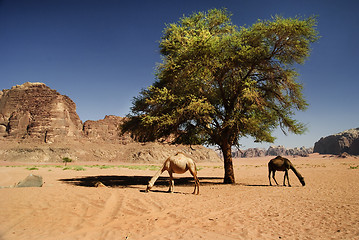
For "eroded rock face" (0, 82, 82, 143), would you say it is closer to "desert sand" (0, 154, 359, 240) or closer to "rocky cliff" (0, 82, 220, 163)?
"rocky cliff" (0, 82, 220, 163)

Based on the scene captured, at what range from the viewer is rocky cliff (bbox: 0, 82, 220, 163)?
340 ft

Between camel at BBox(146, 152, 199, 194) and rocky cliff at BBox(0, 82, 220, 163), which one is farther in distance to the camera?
rocky cliff at BBox(0, 82, 220, 163)

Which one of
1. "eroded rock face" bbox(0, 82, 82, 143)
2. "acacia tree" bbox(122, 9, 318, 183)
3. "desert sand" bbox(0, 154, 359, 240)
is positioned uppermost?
"eroded rock face" bbox(0, 82, 82, 143)

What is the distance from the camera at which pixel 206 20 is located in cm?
1814

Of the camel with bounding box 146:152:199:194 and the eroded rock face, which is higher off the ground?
the eroded rock face

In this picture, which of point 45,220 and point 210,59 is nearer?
point 45,220

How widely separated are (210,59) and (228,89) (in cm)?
350

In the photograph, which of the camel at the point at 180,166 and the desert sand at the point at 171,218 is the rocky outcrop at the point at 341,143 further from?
the desert sand at the point at 171,218

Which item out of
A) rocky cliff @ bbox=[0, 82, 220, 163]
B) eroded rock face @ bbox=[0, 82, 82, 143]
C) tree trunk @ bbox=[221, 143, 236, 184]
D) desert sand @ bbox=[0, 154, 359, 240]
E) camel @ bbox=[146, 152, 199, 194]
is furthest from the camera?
eroded rock face @ bbox=[0, 82, 82, 143]

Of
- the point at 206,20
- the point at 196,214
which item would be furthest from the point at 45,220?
the point at 206,20

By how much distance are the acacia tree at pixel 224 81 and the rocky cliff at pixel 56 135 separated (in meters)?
88.9

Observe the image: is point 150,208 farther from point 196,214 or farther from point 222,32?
point 222,32

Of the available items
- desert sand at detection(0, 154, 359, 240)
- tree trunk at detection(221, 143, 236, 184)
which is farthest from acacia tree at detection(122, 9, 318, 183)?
desert sand at detection(0, 154, 359, 240)

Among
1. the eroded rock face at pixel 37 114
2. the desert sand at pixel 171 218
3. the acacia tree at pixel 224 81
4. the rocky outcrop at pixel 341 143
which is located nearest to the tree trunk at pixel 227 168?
the acacia tree at pixel 224 81
